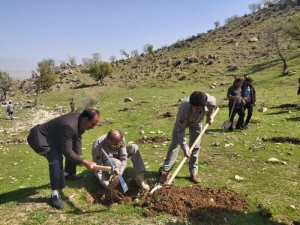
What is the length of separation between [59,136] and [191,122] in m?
2.99

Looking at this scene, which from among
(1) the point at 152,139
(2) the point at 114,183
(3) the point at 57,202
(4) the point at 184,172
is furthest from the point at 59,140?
(1) the point at 152,139

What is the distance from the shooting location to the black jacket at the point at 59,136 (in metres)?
5.60

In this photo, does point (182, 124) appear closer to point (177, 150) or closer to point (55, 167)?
point (177, 150)

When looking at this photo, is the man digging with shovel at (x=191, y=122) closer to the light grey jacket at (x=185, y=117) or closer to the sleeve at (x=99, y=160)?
the light grey jacket at (x=185, y=117)

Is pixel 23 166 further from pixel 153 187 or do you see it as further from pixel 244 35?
pixel 244 35

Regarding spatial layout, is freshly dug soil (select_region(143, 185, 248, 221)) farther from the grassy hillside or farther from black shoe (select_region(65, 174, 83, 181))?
black shoe (select_region(65, 174, 83, 181))

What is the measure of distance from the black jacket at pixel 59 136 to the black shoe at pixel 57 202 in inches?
36.4

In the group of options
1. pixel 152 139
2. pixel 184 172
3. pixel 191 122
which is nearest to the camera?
pixel 191 122

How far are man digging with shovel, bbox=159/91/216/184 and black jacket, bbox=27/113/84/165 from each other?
2233mm

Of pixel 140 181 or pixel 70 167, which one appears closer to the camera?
pixel 140 181

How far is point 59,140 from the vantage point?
592 centimetres

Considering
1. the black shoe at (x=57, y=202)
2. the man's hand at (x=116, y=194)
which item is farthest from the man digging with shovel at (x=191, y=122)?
the black shoe at (x=57, y=202)

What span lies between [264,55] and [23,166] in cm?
4394

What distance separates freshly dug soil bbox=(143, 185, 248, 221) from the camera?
18.6ft
